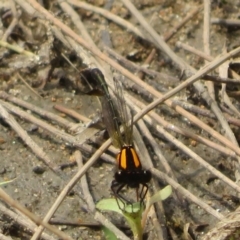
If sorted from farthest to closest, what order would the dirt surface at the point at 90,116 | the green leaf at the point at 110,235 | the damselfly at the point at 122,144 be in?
the dirt surface at the point at 90,116, the damselfly at the point at 122,144, the green leaf at the point at 110,235

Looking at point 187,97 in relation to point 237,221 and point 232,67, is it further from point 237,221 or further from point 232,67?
point 237,221

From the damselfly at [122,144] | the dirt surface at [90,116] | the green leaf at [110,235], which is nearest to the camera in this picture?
the green leaf at [110,235]

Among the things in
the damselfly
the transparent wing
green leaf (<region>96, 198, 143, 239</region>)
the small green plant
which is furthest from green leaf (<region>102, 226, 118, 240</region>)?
the transparent wing

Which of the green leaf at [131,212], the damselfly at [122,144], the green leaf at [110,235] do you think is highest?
the damselfly at [122,144]

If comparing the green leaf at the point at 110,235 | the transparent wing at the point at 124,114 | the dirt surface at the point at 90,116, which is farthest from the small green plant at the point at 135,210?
the transparent wing at the point at 124,114

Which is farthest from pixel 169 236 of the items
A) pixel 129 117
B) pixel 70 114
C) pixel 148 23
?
pixel 148 23

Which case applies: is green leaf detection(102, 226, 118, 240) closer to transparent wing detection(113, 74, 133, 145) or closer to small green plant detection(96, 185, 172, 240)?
small green plant detection(96, 185, 172, 240)

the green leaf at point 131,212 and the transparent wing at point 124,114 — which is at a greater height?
the transparent wing at point 124,114

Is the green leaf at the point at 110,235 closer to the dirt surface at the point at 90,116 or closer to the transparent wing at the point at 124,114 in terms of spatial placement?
the dirt surface at the point at 90,116
